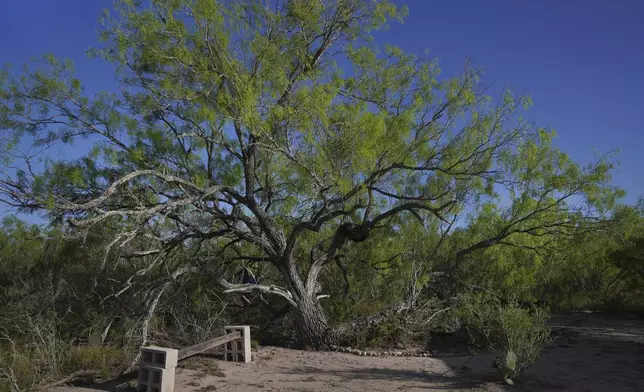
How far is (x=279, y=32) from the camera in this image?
447 inches

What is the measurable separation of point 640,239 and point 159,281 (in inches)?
648

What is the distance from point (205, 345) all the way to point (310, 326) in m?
3.56

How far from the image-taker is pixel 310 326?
39.3 feet

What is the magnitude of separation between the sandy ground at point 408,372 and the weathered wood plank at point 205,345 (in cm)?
38

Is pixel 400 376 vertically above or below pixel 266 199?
below

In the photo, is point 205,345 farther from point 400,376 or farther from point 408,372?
point 408,372

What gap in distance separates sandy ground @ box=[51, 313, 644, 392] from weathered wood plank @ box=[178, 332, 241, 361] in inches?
15.0

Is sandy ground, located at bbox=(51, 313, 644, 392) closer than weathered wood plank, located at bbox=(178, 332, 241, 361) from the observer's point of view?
Yes

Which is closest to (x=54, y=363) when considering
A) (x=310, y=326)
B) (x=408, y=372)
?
(x=310, y=326)

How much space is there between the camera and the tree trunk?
11.9m

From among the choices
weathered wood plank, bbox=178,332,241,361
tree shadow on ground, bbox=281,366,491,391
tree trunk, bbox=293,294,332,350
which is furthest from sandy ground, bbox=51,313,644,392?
tree trunk, bbox=293,294,332,350

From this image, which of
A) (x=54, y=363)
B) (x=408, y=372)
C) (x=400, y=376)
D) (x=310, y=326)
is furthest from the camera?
(x=310, y=326)

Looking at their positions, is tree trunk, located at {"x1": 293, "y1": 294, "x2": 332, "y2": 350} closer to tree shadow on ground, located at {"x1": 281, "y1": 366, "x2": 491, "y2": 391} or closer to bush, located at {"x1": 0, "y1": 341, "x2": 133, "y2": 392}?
tree shadow on ground, located at {"x1": 281, "y1": 366, "x2": 491, "y2": 391}

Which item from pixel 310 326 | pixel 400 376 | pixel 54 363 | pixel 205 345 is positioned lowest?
pixel 400 376
